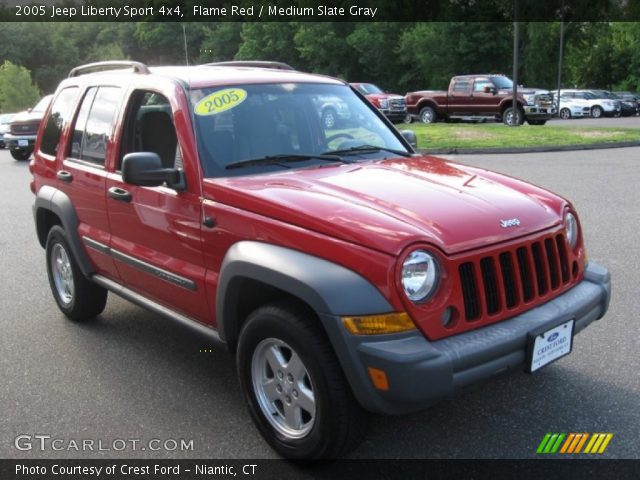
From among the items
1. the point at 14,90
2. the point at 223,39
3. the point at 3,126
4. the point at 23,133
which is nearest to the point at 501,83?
the point at 23,133

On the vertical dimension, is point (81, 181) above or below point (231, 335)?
above

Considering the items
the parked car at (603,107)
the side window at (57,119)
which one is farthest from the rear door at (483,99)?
the side window at (57,119)

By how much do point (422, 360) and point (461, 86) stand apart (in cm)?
2586

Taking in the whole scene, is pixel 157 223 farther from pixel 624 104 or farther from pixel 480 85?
pixel 624 104

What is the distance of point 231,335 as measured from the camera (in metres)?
3.57

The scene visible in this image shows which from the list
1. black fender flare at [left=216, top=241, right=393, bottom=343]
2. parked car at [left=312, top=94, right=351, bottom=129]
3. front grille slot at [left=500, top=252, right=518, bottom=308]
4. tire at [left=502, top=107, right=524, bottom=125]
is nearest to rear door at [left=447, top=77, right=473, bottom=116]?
tire at [left=502, top=107, right=524, bottom=125]

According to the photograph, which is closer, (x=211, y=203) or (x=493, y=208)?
(x=493, y=208)

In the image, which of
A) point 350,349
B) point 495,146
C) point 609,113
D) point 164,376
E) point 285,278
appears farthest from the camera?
point 609,113

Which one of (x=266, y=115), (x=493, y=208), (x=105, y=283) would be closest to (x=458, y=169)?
(x=493, y=208)

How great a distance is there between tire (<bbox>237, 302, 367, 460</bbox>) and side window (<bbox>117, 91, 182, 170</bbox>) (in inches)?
49.0

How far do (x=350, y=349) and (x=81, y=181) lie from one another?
2.80 m

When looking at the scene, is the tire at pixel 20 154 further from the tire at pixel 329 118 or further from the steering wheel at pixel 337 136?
the steering wheel at pixel 337 136

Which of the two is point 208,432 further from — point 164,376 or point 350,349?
point 350,349

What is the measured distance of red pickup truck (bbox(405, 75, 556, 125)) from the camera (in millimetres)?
25234
